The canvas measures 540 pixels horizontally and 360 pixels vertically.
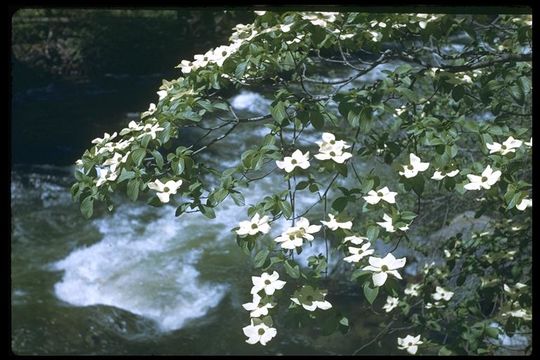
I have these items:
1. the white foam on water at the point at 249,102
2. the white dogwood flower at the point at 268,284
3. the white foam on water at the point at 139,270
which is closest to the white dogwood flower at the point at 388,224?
the white dogwood flower at the point at 268,284

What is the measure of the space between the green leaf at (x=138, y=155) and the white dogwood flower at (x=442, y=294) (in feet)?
3.11

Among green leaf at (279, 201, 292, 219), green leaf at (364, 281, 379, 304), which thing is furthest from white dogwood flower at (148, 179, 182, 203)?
green leaf at (364, 281, 379, 304)

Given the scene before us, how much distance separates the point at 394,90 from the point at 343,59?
0.88ft

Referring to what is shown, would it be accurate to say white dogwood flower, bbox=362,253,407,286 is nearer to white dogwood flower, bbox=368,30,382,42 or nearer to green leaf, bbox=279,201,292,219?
green leaf, bbox=279,201,292,219

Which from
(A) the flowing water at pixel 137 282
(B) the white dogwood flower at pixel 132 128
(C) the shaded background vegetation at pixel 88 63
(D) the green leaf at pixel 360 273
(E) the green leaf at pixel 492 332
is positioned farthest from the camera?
(A) the flowing water at pixel 137 282

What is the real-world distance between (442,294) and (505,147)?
23.3 inches

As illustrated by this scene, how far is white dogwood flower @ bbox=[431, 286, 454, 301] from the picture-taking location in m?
1.78

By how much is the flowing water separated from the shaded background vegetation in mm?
176

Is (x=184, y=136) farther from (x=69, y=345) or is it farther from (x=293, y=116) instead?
(x=69, y=345)

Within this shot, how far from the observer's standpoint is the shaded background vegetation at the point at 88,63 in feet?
Answer: 5.72

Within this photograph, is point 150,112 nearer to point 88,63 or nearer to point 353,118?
point 353,118

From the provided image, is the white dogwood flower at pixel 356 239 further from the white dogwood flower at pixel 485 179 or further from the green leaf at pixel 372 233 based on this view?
the white dogwood flower at pixel 485 179

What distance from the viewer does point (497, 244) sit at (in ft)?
5.87
